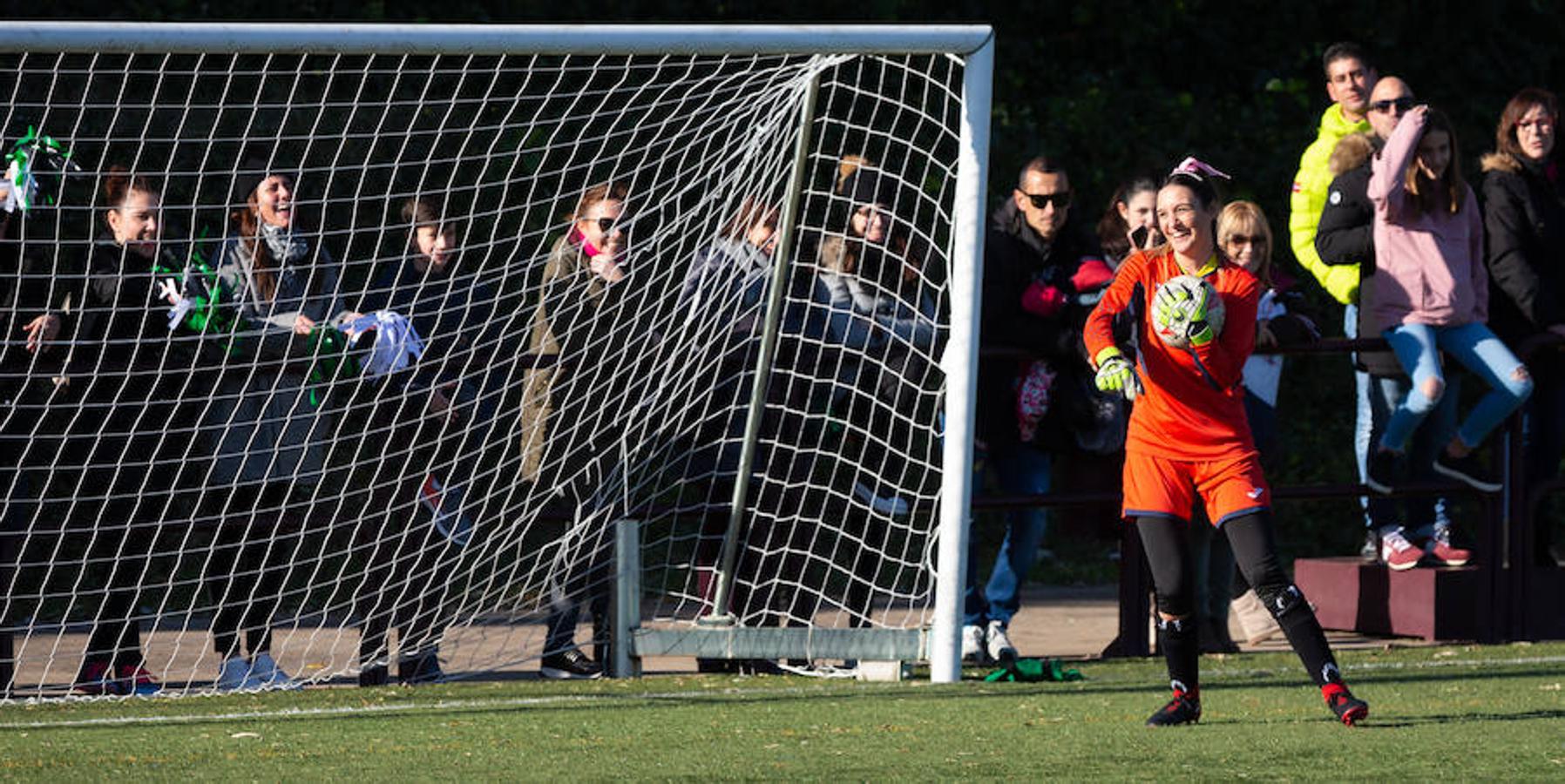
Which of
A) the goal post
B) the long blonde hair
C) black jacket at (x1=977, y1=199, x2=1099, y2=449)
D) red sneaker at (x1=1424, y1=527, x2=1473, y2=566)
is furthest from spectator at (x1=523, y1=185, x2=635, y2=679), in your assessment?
red sneaker at (x1=1424, y1=527, x2=1473, y2=566)

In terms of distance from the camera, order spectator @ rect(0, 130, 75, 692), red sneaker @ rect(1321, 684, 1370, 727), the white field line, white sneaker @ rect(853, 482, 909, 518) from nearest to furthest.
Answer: red sneaker @ rect(1321, 684, 1370, 727) → the white field line → spectator @ rect(0, 130, 75, 692) → white sneaker @ rect(853, 482, 909, 518)

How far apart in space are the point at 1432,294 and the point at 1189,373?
269cm

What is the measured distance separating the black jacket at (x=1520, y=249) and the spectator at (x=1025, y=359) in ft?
5.57

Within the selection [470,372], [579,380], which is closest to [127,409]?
→ [470,372]

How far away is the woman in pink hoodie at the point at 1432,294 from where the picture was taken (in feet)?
30.1

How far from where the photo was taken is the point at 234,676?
813cm

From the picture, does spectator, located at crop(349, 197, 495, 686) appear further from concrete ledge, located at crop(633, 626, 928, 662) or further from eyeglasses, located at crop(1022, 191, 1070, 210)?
eyeglasses, located at crop(1022, 191, 1070, 210)

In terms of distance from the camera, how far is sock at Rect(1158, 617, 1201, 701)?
688 centimetres

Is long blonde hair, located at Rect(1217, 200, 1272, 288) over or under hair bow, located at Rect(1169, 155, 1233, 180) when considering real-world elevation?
over

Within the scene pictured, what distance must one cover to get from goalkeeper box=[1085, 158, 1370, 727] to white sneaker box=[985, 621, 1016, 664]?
68.6 inches

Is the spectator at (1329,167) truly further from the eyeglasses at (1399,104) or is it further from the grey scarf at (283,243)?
the grey scarf at (283,243)

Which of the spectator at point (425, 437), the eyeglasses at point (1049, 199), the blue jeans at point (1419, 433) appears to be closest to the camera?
the spectator at point (425, 437)

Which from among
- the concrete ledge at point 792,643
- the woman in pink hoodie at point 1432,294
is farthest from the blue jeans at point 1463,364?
the concrete ledge at point 792,643

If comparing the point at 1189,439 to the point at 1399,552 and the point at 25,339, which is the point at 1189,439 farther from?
the point at 25,339
